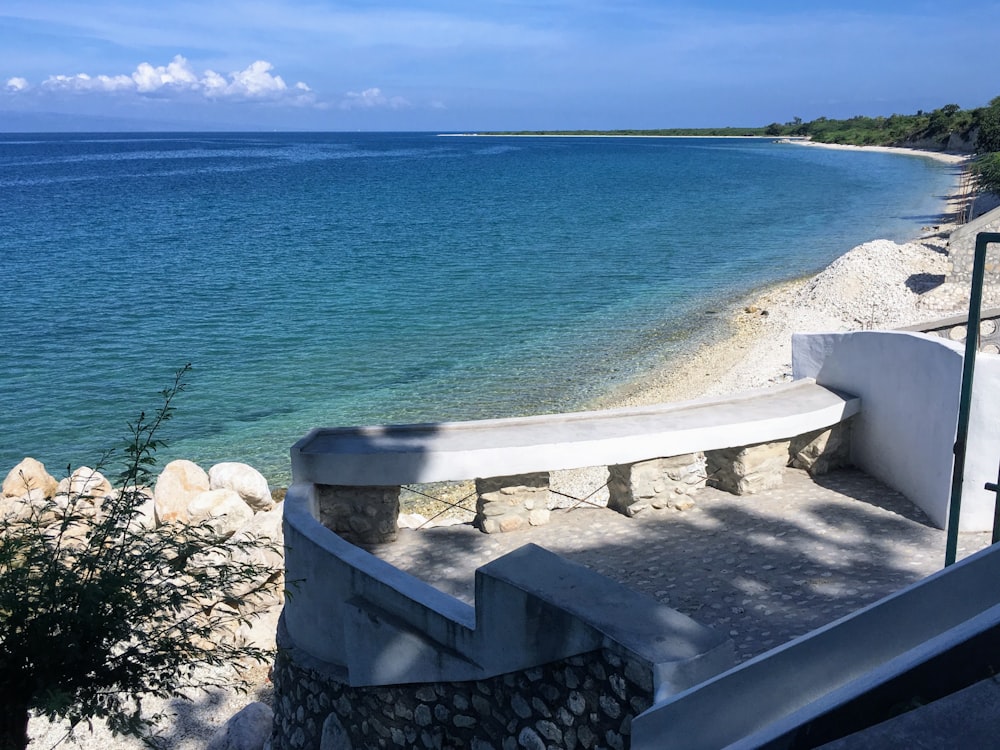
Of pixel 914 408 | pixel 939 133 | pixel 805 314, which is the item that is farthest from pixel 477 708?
pixel 939 133

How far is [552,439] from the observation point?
700cm

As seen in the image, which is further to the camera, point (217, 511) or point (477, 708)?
point (217, 511)

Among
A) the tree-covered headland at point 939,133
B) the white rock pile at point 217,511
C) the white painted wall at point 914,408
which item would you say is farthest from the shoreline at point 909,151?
the white painted wall at point 914,408

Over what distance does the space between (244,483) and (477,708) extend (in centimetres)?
856

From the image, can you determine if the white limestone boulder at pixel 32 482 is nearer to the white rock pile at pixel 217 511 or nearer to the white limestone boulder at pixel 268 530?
the white rock pile at pixel 217 511

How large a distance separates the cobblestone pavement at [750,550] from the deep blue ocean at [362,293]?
9231 mm

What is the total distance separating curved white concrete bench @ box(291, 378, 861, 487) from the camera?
672cm

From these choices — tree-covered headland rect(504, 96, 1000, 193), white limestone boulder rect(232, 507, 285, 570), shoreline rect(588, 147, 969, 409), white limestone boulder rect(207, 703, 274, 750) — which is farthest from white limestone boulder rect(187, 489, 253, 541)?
tree-covered headland rect(504, 96, 1000, 193)

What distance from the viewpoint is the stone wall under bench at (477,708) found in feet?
14.0

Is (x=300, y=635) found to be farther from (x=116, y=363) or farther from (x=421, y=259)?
(x=421, y=259)

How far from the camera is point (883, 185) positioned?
62406mm

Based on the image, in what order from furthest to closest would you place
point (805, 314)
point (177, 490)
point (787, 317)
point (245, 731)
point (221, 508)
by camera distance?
point (787, 317) → point (805, 314) → point (177, 490) → point (221, 508) → point (245, 731)

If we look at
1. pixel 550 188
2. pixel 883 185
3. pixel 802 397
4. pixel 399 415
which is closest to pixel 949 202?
pixel 883 185

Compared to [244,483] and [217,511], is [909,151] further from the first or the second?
[217,511]
